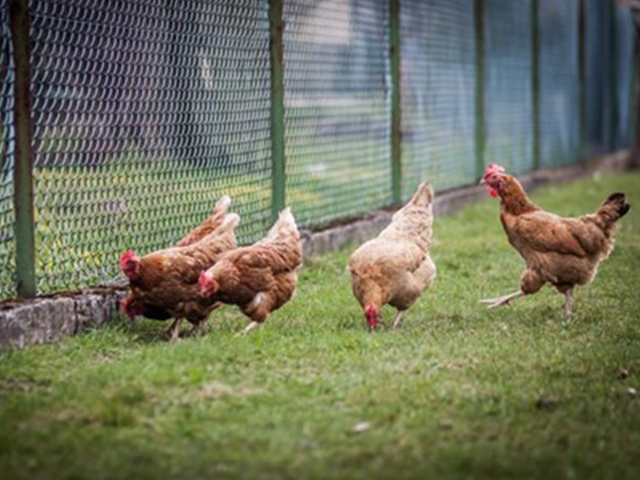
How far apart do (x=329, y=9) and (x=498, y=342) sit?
4926 millimetres

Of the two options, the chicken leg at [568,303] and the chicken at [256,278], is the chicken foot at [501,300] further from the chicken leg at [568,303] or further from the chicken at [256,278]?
the chicken at [256,278]

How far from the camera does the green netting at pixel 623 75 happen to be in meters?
23.8

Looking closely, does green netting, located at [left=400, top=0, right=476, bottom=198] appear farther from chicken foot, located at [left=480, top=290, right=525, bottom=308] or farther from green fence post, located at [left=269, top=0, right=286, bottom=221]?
chicken foot, located at [left=480, top=290, right=525, bottom=308]

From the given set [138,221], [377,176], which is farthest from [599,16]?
[138,221]

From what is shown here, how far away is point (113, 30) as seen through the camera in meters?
7.11

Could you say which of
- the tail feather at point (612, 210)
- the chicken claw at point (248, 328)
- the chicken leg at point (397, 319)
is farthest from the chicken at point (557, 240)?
the chicken claw at point (248, 328)

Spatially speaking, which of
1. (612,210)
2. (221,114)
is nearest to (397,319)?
(612,210)

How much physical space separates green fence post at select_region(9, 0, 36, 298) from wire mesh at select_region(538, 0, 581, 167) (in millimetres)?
12684

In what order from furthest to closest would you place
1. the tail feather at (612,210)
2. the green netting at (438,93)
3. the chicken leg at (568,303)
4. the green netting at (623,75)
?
the green netting at (623,75)
the green netting at (438,93)
the tail feather at (612,210)
the chicken leg at (568,303)

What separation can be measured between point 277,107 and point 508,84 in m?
7.69

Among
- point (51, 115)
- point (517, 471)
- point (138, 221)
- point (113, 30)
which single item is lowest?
point (517, 471)

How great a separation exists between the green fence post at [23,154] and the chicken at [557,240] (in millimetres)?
3024

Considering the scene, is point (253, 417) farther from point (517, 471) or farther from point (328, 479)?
point (517, 471)

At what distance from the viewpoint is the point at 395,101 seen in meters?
12.1
